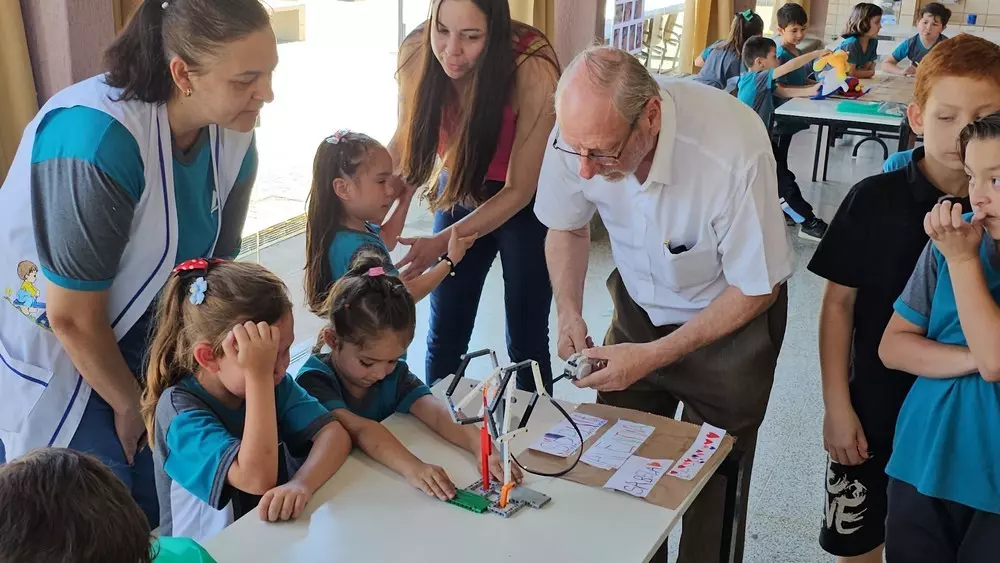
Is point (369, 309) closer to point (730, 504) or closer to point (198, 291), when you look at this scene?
point (198, 291)

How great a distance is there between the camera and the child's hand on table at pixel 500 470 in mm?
1485

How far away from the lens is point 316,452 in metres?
1.50

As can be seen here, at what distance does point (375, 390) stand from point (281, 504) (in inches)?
16.5

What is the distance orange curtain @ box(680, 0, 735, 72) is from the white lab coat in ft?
20.1

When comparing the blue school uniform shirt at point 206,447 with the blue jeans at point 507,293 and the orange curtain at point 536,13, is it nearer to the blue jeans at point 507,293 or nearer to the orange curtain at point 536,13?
the blue jeans at point 507,293

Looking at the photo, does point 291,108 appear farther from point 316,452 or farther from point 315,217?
point 316,452

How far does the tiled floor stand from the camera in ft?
8.02

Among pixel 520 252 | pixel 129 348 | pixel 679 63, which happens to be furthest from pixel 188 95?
pixel 679 63

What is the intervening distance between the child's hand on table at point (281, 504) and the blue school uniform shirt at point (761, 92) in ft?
14.3

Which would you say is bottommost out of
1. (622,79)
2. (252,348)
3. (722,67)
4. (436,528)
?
(722,67)

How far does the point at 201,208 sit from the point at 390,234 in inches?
30.9

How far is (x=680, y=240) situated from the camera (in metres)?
1.74

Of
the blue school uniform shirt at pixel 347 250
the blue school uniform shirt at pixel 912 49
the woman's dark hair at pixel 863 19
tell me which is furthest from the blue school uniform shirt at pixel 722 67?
the blue school uniform shirt at pixel 347 250

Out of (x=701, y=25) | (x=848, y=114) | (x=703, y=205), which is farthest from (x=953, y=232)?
(x=701, y=25)
